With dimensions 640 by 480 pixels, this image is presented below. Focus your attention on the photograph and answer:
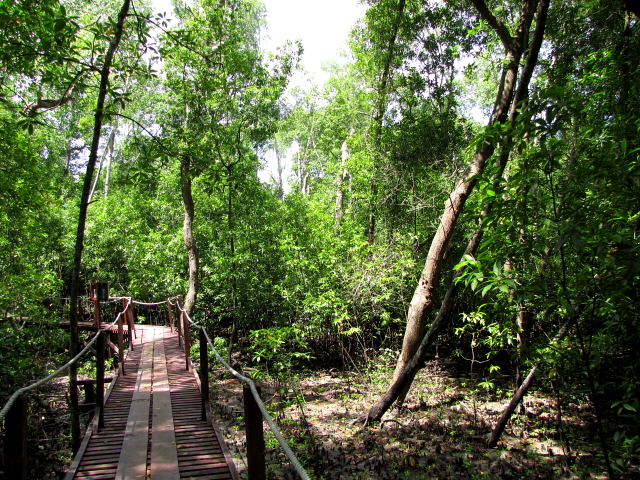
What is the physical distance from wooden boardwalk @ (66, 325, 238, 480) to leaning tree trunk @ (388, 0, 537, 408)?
139 inches

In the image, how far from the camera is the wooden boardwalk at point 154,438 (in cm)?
364

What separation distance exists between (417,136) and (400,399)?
7.33 meters

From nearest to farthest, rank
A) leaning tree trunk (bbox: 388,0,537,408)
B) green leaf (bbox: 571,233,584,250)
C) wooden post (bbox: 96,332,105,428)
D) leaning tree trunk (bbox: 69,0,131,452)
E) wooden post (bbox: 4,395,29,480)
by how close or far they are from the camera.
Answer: green leaf (bbox: 571,233,584,250) → wooden post (bbox: 4,395,29,480) → wooden post (bbox: 96,332,105,428) → leaning tree trunk (bbox: 69,0,131,452) → leaning tree trunk (bbox: 388,0,537,408)

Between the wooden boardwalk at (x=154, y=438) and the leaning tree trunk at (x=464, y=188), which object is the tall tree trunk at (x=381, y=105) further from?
the wooden boardwalk at (x=154, y=438)

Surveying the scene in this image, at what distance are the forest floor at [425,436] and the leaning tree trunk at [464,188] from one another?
0.77m

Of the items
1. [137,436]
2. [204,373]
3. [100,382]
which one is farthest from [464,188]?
[100,382]

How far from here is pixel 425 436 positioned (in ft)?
23.5

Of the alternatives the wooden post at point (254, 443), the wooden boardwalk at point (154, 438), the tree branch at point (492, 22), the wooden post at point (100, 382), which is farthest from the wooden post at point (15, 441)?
the tree branch at point (492, 22)

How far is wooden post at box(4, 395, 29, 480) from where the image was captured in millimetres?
2645

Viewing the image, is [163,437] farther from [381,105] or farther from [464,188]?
[381,105]

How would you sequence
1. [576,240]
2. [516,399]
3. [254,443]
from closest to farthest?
[576,240], [254,443], [516,399]

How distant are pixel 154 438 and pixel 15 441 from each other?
1814mm

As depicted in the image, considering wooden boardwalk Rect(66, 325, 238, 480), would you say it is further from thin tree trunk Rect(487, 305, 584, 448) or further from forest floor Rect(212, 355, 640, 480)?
thin tree trunk Rect(487, 305, 584, 448)

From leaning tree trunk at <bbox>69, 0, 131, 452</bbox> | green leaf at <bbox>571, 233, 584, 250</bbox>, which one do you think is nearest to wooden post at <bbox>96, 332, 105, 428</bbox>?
leaning tree trunk at <bbox>69, 0, 131, 452</bbox>
